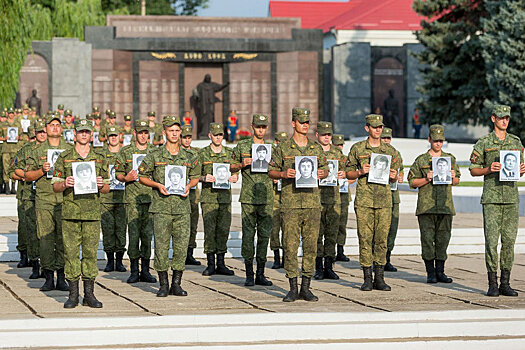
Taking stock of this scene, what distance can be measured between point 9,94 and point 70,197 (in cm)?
1902

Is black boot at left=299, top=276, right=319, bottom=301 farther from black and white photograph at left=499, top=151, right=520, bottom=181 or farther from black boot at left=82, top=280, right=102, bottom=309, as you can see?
black and white photograph at left=499, top=151, right=520, bottom=181

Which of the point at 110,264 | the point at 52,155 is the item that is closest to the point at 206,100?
the point at 110,264

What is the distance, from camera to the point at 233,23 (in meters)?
46.2

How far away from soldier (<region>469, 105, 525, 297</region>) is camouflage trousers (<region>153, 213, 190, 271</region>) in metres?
3.68

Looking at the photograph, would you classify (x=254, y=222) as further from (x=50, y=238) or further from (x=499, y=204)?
(x=499, y=204)

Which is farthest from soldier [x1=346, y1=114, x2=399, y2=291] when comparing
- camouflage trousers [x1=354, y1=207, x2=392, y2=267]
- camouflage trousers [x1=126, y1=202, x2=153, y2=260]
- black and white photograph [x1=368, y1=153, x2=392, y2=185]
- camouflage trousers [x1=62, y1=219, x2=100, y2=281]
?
camouflage trousers [x1=62, y1=219, x2=100, y2=281]

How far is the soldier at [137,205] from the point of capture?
46.2 feet

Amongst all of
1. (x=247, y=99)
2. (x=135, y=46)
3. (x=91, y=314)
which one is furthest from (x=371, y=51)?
(x=91, y=314)

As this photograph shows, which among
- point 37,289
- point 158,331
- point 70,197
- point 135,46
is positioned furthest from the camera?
point 135,46

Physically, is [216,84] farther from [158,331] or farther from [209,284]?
[158,331]

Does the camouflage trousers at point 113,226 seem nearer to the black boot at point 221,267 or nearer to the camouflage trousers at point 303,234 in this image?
the black boot at point 221,267

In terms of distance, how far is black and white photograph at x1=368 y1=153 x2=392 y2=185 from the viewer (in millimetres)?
12891

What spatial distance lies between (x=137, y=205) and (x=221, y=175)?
4.12ft

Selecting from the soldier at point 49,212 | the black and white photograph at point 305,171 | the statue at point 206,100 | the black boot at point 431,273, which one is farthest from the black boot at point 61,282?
the statue at point 206,100
